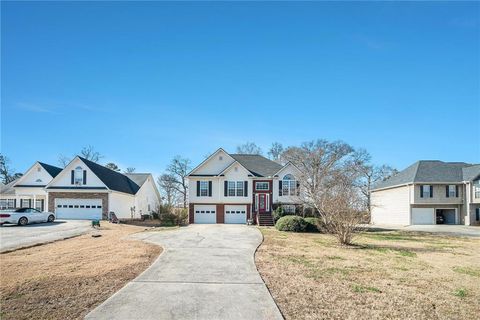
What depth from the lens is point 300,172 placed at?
3466 cm

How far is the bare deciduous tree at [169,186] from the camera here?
200 feet

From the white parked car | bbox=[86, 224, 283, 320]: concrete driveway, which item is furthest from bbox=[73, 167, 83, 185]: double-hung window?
bbox=[86, 224, 283, 320]: concrete driveway

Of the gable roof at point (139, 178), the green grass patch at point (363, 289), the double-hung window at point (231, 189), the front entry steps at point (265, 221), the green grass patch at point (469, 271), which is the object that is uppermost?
the gable roof at point (139, 178)

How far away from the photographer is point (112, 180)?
37.0m

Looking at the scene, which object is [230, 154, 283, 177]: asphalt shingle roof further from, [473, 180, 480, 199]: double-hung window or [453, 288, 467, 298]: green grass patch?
[453, 288, 467, 298]: green grass patch

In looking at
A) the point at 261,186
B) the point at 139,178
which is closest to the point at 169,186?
the point at 139,178

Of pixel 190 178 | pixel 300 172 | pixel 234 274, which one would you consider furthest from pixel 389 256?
pixel 190 178

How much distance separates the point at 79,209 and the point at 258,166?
704 inches

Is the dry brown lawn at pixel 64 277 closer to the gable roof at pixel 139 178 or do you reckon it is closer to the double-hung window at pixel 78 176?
the double-hung window at pixel 78 176

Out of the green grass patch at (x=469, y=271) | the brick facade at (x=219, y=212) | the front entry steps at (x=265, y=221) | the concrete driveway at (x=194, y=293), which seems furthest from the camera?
the brick facade at (x=219, y=212)

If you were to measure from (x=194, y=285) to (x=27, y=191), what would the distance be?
121 ft

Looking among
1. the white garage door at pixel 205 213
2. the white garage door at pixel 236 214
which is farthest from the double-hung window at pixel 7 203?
the white garage door at pixel 236 214

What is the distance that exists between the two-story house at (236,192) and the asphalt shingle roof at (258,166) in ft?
1.62

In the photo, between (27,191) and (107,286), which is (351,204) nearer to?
(107,286)
